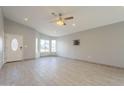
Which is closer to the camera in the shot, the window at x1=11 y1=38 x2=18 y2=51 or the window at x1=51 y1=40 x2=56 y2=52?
the window at x1=11 y1=38 x2=18 y2=51

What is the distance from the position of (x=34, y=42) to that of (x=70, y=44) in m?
3.00

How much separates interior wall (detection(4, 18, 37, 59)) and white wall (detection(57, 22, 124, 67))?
3.14 m

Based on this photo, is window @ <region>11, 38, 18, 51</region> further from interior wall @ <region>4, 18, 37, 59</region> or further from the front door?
interior wall @ <region>4, 18, 37, 59</region>

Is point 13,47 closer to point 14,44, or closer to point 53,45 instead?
point 14,44

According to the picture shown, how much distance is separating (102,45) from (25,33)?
5545 mm

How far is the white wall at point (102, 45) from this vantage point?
5.65 meters

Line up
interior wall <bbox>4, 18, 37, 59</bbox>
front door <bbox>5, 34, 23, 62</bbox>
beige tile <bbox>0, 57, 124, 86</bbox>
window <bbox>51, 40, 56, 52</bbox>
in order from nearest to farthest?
beige tile <bbox>0, 57, 124, 86</bbox> < front door <bbox>5, 34, 23, 62</bbox> < interior wall <bbox>4, 18, 37, 59</bbox> < window <bbox>51, 40, 56, 52</bbox>

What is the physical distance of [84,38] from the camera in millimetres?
8117

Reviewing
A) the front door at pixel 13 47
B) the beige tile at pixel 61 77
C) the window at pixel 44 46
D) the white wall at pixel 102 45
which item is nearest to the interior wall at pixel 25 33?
the front door at pixel 13 47

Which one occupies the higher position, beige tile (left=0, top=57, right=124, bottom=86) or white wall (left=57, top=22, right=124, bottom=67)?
white wall (left=57, top=22, right=124, bottom=67)

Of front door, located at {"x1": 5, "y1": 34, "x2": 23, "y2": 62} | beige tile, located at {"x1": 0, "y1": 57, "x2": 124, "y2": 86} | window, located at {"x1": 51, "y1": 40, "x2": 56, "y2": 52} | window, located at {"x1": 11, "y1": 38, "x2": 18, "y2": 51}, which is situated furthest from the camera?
window, located at {"x1": 51, "y1": 40, "x2": 56, "y2": 52}

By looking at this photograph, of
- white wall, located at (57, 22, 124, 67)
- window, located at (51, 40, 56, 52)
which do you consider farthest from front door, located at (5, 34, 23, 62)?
window, located at (51, 40, 56, 52)

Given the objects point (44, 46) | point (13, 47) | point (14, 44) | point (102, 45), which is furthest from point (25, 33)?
point (102, 45)

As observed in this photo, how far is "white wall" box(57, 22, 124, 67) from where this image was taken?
5.65 m
